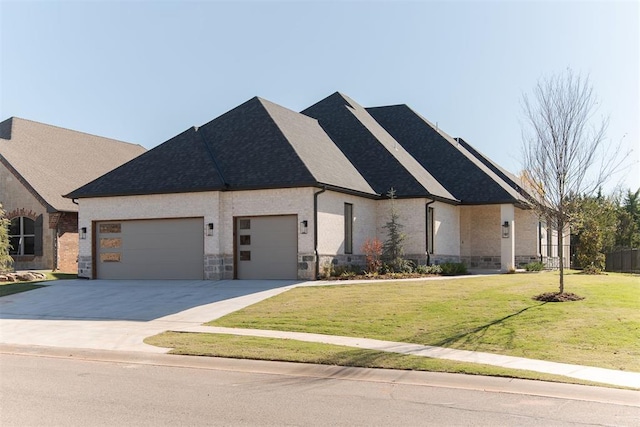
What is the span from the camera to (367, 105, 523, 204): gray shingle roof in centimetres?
3172

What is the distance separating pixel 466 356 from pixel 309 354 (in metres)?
2.95

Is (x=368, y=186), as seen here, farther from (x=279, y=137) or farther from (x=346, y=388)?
(x=346, y=388)

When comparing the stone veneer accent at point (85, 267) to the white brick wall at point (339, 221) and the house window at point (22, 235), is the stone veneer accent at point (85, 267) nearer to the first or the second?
the house window at point (22, 235)

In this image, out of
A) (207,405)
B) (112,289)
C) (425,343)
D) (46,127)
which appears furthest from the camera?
(46,127)

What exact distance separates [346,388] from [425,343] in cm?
406

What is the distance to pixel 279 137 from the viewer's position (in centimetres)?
2681

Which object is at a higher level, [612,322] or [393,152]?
[393,152]

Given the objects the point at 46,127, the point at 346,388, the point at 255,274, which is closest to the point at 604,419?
the point at 346,388

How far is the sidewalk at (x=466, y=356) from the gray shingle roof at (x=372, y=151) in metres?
14.7

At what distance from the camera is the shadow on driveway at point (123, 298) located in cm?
1852

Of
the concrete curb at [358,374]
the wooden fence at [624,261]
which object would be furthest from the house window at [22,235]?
the wooden fence at [624,261]

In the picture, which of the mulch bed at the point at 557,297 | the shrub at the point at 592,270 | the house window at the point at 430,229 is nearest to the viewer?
the mulch bed at the point at 557,297

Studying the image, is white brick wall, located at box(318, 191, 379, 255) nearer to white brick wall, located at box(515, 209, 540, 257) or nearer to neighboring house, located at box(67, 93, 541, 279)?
neighboring house, located at box(67, 93, 541, 279)

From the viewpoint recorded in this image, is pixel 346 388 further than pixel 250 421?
Yes
